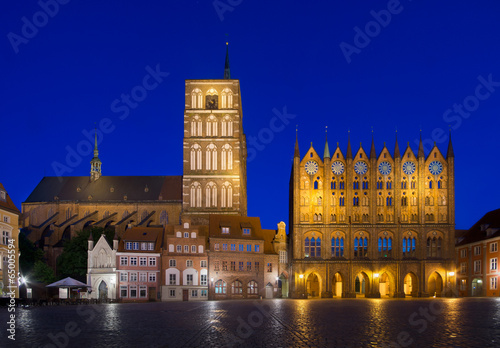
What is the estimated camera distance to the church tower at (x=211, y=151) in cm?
9412

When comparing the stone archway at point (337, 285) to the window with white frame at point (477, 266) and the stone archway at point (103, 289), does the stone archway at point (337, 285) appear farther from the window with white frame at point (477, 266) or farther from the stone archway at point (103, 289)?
the stone archway at point (103, 289)

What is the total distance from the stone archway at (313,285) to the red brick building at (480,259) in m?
19.8

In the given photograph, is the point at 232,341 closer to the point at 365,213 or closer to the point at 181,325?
the point at 181,325

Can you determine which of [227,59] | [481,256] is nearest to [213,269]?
[481,256]

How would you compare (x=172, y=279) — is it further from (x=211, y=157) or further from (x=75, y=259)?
(x=211, y=157)

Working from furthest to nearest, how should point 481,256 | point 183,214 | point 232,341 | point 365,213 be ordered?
point 183,214 → point 365,213 → point 481,256 → point 232,341

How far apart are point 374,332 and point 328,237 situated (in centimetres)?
5995

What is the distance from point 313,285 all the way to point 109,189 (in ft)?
142

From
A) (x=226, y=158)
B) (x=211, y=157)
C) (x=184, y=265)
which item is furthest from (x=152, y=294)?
(x=226, y=158)

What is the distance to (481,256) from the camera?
76438 millimetres

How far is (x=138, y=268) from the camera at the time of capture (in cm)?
7788

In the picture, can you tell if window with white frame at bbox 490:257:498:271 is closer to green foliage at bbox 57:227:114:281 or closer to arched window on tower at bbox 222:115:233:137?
arched window on tower at bbox 222:115:233:137

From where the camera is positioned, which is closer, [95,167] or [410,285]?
[410,285]

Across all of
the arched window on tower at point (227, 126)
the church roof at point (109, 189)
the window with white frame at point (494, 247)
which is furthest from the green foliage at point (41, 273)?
the window with white frame at point (494, 247)
